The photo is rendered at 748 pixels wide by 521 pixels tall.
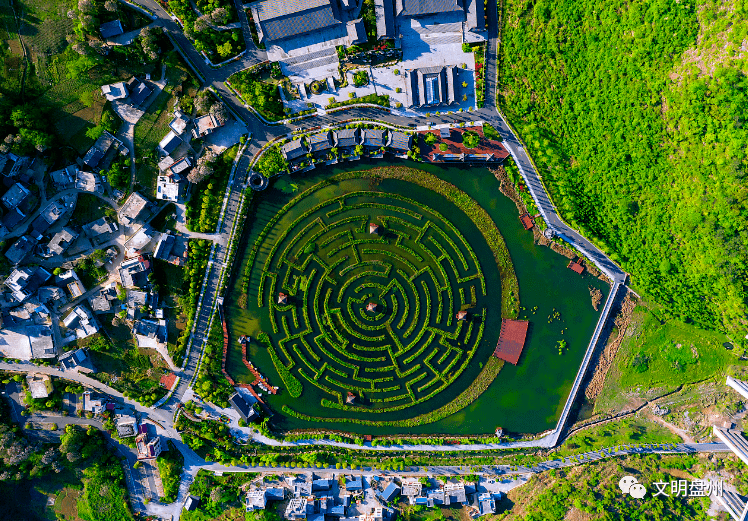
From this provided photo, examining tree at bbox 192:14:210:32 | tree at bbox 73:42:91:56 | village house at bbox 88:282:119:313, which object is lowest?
village house at bbox 88:282:119:313

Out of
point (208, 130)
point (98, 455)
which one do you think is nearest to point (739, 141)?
point (208, 130)

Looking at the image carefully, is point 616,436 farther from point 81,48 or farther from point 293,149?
point 81,48

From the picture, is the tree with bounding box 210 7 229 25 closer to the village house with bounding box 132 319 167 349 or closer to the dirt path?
the village house with bounding box 132 319 167 349

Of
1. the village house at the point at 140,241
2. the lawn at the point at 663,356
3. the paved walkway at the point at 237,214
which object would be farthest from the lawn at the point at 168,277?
the lawn at the point at 663,356

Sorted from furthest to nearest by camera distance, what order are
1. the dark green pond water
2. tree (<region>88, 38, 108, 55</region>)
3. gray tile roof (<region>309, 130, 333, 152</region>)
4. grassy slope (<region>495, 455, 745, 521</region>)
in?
the dark green pond water < grassy slope (<region>495, 455, 745, 521</region>) < gray tile roof (<region>309, 130, 333, 152</region>) < tree (<region>88, 38, 108, 55</region>)

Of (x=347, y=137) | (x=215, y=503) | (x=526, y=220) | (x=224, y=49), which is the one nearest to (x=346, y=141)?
(x=347, y=137)

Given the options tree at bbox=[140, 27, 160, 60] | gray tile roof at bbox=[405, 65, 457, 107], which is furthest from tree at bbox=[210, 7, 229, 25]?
gray tile roof at bbox=[405, 65, 457, 107]

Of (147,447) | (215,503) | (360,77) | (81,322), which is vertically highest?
(360,77)
